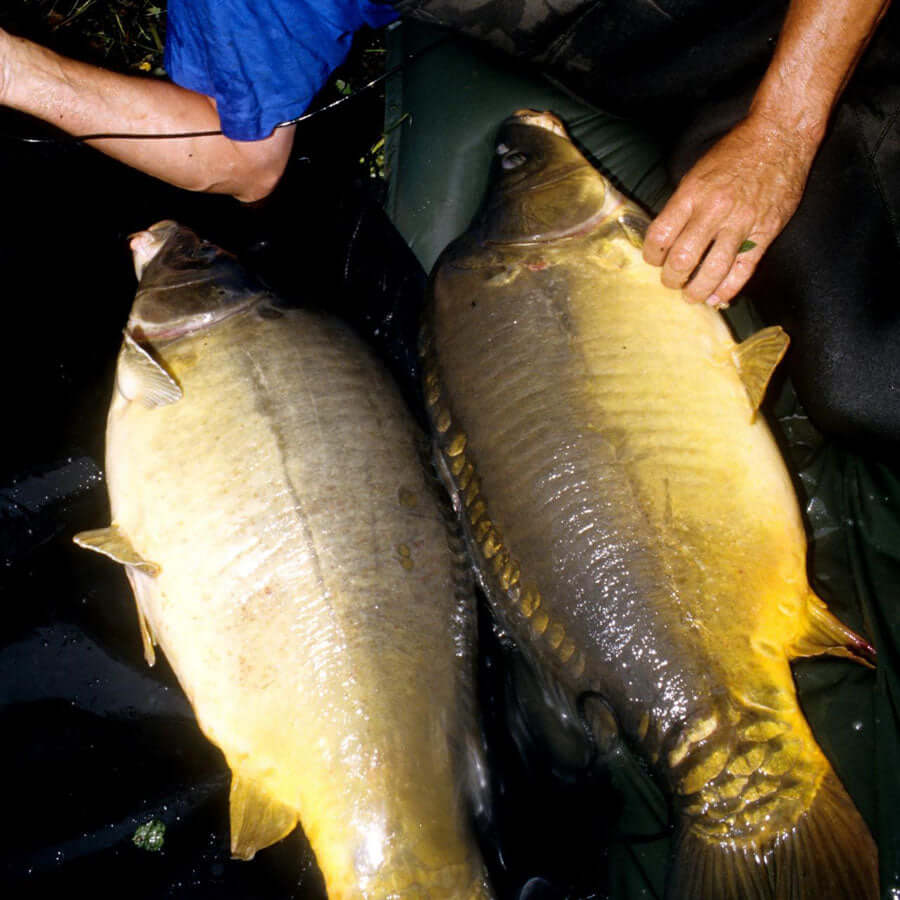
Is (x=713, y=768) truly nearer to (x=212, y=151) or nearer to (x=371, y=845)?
(x=371, y=845)

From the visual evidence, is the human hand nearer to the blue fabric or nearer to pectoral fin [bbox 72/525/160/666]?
the blue fabric

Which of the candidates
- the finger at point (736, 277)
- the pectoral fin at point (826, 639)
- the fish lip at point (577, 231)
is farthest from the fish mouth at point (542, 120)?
the pectoral fin at point (826, 639)

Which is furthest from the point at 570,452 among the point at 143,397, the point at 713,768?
the point at 143,397

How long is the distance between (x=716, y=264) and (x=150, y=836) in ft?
8.21

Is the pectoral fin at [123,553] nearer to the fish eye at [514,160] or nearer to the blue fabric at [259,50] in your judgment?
the blue fabric at [259,50]

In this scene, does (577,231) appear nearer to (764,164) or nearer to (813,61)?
(764,164)

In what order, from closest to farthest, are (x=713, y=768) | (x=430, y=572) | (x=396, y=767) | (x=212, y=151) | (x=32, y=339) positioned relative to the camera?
(x=713, y=768), (x=396, y=767), (x=430, y=572), (x=212, y=151), (x=32, y=339)

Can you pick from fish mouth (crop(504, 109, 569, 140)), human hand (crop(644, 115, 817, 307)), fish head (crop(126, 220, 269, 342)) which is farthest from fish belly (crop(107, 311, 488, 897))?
fish mouth (crop(504, 109, 569, 140))

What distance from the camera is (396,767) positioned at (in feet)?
5.90

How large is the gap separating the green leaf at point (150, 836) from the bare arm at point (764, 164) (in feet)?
7.70

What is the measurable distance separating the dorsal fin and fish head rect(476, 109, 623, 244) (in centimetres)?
144

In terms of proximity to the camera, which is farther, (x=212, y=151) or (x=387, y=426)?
(x=212, y=151)

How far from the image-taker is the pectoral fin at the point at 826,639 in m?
1.82

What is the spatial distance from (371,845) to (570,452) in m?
1.14
